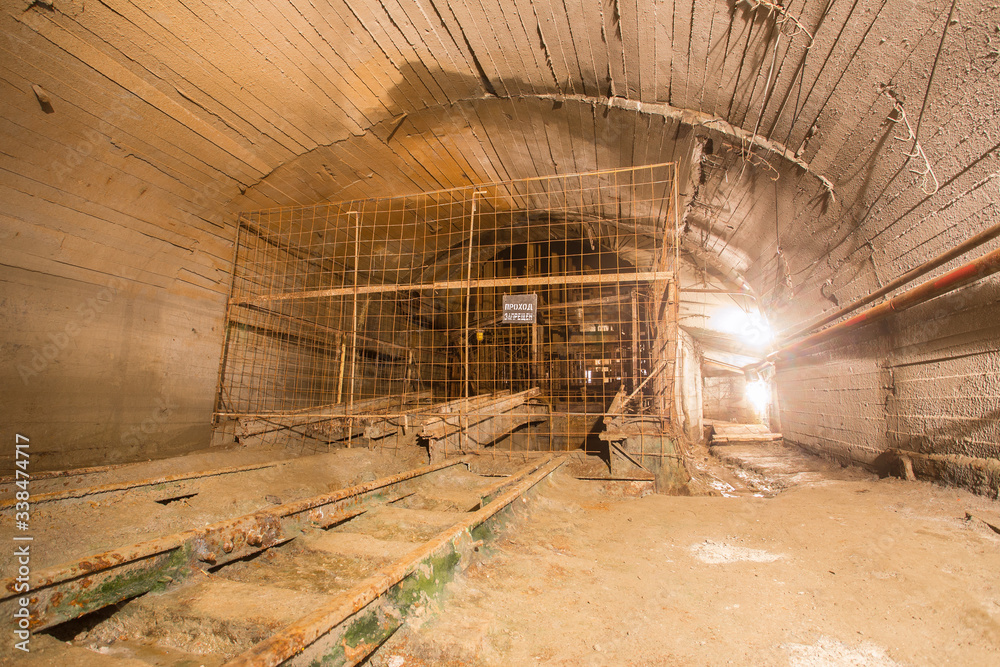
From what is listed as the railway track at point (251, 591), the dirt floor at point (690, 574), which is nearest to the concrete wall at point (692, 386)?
the dirt floor at point (690, 574)

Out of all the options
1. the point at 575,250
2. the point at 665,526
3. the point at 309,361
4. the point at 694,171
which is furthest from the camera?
the point at 575,250

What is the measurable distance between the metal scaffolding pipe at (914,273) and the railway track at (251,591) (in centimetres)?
343

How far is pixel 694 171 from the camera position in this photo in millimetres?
5438

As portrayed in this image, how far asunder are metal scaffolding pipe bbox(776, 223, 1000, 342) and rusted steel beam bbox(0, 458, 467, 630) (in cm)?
436

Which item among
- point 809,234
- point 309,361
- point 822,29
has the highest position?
point 822,29

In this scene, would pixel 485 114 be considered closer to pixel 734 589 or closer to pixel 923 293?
pixel 923 293

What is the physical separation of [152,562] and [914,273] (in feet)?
17.1

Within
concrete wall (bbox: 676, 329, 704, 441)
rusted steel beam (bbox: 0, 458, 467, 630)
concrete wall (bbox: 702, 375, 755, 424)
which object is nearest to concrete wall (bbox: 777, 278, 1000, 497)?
rusted steel beam (bbox: 0, 458, 467, 630)

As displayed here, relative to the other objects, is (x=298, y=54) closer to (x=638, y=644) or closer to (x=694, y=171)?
(x=694, y=171)

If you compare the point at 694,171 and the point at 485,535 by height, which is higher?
the point at 694,171

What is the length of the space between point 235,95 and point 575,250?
829 centimetres

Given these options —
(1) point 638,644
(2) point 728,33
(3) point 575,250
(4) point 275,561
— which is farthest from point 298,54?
(3) point 575,250

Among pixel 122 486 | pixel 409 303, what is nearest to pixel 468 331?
pixel 409 303

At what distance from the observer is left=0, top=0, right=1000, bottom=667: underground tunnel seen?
1.71m
